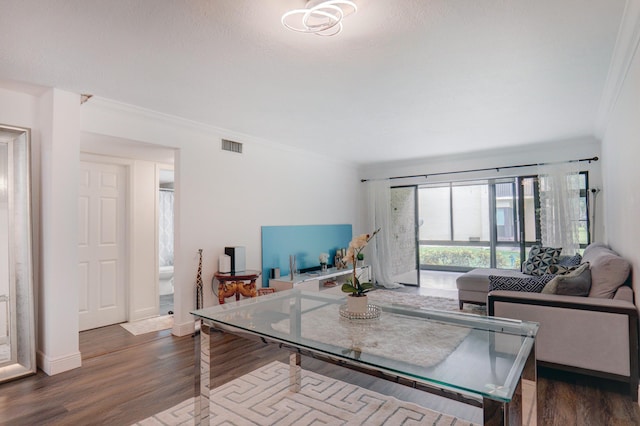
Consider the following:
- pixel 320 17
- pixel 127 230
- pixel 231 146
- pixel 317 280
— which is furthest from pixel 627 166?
pixel 127 230

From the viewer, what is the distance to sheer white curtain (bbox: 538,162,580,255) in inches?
203

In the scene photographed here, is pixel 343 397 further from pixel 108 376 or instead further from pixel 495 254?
pixel 495 254

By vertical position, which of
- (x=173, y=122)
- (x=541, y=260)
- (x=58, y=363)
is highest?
(x=173, y=122)

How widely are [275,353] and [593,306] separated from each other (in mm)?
2711

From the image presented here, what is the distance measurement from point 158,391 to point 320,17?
2.85m

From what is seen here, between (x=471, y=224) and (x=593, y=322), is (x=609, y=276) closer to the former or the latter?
(x=593, y=322)

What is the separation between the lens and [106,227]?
4.54 metres

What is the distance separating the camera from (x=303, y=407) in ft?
7.86

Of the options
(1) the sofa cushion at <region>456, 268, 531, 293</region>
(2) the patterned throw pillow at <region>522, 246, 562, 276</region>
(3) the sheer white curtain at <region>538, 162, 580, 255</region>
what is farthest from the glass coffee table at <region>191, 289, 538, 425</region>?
(3) the sheer white curtain at <region>538, 162, 580, 255</region>

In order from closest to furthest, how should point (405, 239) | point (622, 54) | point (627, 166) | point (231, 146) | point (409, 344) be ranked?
point (409, 344)
point (622, 54)
point (627, 166)
point (231, 146)
point (405, 239)

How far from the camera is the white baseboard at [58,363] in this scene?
2.93 meters

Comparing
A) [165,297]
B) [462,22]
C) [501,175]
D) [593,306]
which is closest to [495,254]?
[501,175]

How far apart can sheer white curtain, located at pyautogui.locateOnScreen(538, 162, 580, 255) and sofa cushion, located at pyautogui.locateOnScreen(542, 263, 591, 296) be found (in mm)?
2635

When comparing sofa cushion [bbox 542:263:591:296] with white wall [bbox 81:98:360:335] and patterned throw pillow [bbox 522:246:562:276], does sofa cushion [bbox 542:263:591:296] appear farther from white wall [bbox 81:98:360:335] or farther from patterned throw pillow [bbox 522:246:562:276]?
white wall [bbox 81:98:360:335]
